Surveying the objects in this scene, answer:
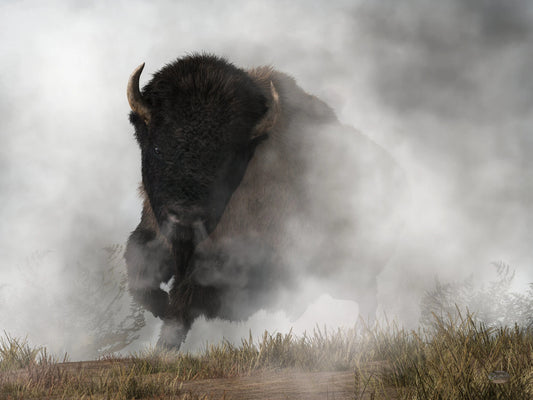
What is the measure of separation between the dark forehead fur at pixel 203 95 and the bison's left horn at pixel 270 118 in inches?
3.5

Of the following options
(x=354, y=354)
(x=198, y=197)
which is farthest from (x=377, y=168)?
(x=354, y=354)

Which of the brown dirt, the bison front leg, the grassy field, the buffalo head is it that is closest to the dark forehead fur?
the buffalo head

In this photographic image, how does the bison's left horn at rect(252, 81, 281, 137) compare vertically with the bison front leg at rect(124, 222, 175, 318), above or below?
above

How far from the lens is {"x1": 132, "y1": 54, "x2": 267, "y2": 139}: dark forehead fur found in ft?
16.4

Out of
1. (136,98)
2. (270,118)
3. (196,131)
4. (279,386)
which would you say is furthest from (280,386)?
(136,98)

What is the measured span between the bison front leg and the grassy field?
139 centimetres

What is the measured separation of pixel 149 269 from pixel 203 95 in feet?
6.73

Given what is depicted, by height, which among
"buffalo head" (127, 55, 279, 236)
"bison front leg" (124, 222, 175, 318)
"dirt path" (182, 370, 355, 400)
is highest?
"buffalo head" (127, 55, 279, 236)

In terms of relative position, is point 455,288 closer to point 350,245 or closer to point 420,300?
point 420,300

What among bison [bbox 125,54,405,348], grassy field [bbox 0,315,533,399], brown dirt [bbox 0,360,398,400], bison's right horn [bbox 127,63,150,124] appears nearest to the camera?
grassy field [bbox 0,315,533,399]

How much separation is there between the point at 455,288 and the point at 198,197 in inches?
121

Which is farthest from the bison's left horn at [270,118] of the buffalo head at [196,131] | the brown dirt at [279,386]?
the brown dirt at [279,386]

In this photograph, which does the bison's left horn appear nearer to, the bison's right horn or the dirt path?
the bison's right horn

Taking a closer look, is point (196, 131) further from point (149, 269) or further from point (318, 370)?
point (318, 370)
